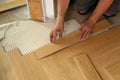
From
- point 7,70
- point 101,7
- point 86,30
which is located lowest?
point 7,70

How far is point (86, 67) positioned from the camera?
1.12 metres

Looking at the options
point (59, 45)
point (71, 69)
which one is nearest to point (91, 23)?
point (59, 45)

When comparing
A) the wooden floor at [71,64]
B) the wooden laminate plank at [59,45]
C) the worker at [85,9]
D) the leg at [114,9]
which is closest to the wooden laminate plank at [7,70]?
the wooden floor at [71,64]

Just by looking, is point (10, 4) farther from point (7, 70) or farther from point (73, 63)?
point (73, 63)

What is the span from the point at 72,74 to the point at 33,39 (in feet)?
1.37

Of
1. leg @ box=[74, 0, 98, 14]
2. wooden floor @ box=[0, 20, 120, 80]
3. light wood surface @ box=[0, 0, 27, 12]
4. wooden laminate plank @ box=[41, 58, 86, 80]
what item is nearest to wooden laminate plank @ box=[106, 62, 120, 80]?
wooden floor @ box=[0, 20, 120, 80]

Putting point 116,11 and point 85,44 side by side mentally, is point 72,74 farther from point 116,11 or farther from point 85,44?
point 116,11

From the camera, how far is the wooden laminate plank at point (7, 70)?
110 centimetres

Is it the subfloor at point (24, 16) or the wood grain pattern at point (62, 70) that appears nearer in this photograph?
the wood grain pattern at point (62, 70)

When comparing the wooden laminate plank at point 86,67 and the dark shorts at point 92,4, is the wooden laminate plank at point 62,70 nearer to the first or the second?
the wooden laminate plank at point 86,67

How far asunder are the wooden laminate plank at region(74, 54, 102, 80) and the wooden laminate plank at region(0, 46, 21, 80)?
407 mm

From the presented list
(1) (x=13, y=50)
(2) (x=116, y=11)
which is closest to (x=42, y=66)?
(1) (x=13, y=50)

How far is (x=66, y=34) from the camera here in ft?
4.38

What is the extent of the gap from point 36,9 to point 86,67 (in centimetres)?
62
